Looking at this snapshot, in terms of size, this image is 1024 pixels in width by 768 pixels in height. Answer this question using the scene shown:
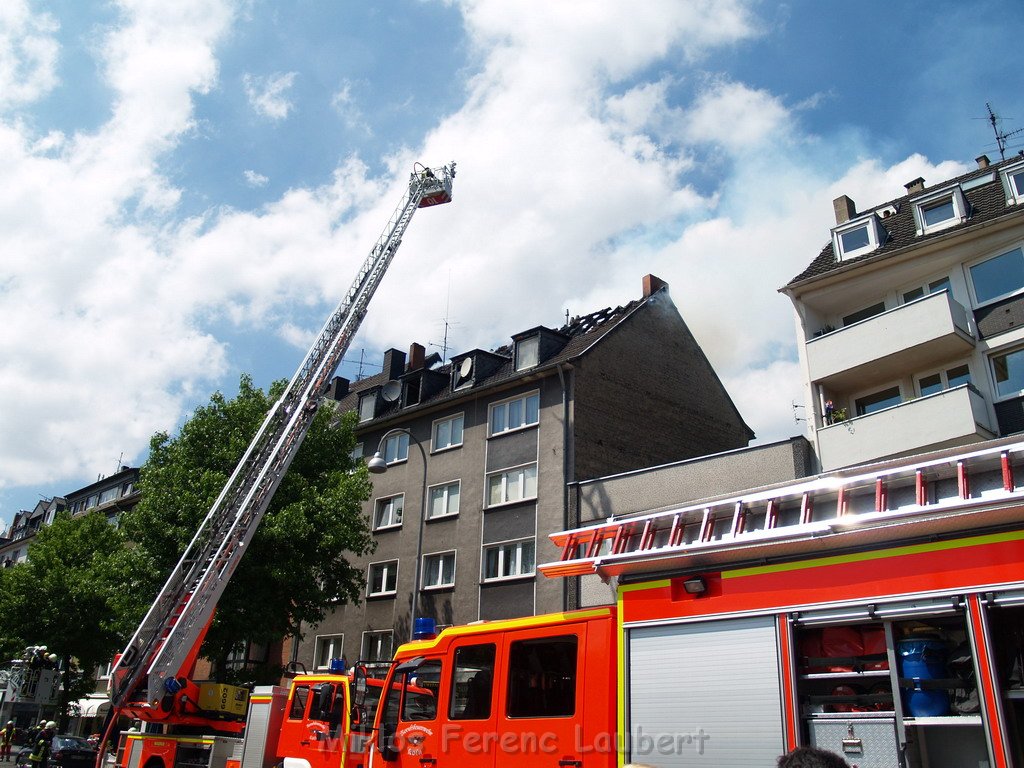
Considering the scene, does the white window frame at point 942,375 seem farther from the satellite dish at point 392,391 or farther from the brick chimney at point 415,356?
the brick chimney at point 415,356

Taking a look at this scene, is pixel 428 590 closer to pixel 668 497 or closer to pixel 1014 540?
pixel 668 497

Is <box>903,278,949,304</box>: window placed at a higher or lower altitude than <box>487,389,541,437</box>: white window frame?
higher

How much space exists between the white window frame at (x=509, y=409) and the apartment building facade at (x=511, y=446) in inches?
1.7

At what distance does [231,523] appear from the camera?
18.4 m

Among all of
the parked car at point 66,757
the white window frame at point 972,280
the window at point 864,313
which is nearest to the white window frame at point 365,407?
the parked car at point 66,757

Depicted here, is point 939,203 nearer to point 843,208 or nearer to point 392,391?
point 843,208

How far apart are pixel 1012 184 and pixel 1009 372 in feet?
16.5

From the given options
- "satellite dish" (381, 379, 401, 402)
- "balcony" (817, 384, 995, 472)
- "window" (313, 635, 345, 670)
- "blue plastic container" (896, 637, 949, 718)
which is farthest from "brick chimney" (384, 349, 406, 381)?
"blue plastic container" (896, 637, 949, 718)

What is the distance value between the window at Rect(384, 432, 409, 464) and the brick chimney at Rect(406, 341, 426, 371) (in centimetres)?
746

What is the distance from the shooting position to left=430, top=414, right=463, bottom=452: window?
29.2 m

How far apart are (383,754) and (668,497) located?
13.9 m

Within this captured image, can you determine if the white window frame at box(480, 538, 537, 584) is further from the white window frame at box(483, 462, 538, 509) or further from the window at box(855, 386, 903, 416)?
the window at box(855, 386, 903, 416)

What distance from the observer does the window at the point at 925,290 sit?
21.6m

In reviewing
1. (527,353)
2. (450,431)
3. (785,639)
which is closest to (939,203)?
(527,353)
